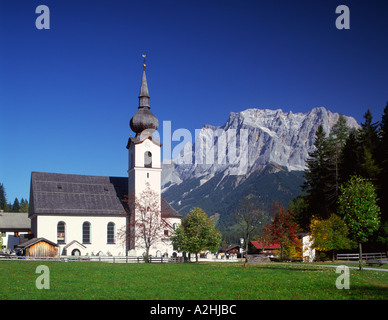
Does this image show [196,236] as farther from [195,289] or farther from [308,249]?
→ [195,289]

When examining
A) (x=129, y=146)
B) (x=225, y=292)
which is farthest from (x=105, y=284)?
(x=129, y=146)

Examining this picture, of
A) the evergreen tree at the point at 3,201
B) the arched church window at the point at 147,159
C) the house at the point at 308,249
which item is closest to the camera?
the house at the point at 308,249

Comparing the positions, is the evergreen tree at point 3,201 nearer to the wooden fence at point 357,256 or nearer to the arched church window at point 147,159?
the arched church window at point 147,159

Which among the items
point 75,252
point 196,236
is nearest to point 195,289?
point 196,236

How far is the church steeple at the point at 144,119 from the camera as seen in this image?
68.0m

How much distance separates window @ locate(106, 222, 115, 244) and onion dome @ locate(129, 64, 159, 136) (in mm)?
14178

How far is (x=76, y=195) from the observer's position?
2625 inches

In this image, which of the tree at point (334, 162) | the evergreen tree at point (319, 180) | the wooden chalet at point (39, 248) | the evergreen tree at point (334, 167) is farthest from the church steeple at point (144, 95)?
the tree at point (334, 162)

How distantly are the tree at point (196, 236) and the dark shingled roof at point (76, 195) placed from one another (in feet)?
18.0

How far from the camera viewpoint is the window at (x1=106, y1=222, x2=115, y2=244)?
66.2 metres

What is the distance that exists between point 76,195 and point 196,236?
2047cm
